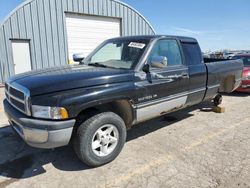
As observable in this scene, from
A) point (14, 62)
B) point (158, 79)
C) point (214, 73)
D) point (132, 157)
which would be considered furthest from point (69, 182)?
point (14, 62)

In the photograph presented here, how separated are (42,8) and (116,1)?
4.73 meters

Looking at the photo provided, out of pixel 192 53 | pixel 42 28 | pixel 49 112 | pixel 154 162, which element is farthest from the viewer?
pixel 42 28

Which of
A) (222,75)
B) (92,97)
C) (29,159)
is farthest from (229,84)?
(29,159)

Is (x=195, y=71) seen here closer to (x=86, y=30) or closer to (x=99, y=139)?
(x=99, y=139)

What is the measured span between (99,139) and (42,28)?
34.0 feet

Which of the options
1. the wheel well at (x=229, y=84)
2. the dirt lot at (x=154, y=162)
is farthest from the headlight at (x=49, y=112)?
the wheel well at (x=229, y=84)

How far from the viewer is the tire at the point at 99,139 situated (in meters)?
3.13

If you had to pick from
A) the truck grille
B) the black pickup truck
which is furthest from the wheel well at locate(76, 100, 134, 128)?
the truck grille

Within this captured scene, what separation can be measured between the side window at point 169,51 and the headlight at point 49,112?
6.26 ft

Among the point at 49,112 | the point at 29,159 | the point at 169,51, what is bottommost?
the point at 29,159

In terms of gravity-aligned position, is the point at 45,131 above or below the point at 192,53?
below

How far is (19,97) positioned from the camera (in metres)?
3.18

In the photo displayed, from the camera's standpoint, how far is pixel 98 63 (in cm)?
429

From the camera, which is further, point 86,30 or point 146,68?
point 86,30
